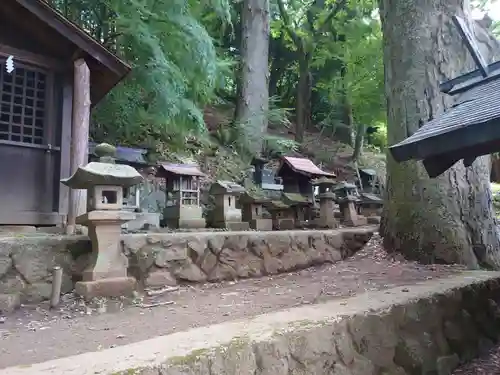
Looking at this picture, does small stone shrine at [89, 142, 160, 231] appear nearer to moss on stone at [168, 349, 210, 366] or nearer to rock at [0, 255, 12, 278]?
Result: rock at [0, 255, 12, 278]

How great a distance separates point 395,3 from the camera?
20.6ft

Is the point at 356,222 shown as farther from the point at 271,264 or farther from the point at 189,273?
the point at 189,273

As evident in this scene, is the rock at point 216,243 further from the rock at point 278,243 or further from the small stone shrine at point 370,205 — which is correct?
the small stone shrine at point 370,205

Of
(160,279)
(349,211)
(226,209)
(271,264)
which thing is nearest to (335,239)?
(271,264)

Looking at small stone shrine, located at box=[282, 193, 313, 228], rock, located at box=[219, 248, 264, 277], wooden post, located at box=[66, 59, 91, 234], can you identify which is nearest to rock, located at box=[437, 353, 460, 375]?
rock, located at box=[219, 248, 264, 277]

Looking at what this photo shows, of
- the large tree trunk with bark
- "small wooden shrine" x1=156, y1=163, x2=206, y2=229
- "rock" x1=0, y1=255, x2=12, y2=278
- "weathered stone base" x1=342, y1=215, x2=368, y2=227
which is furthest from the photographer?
"weathered stone base" x1=342, y1=215, x2=368, y2=227

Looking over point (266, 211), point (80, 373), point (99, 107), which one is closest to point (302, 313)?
point (80, 373)

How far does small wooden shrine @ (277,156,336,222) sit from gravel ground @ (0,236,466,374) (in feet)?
12.8

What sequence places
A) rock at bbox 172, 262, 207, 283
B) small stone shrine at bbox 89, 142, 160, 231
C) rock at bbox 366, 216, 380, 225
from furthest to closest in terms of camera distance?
rock at bbox 366, 216, 380, 225 < small stone shrine at bbox 89, 142, 160, 231 < rock at bbox 172, 262, 207, 283

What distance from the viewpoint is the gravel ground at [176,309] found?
314 cm

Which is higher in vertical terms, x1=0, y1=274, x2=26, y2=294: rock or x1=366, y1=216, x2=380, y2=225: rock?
x1=366, y1=216, x2=380, y2=225: rock

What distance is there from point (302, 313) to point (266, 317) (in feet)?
0.90

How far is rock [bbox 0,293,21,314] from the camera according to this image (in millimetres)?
3896

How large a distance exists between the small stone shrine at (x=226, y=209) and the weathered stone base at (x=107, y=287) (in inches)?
162
